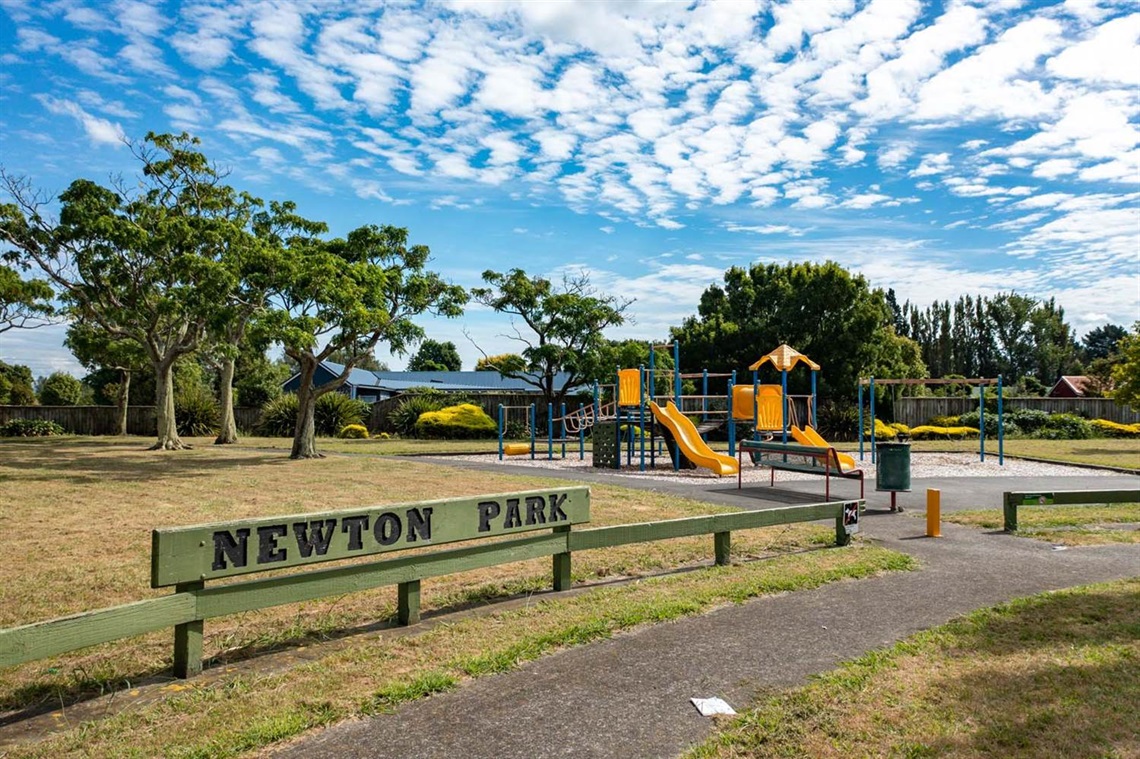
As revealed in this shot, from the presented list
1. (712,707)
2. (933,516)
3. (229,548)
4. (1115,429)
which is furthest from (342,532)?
(1115,429)

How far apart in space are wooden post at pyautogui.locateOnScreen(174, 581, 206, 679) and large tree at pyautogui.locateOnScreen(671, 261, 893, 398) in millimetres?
32057

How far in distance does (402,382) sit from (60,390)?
19.6 meters

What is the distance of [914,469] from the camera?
19.4m

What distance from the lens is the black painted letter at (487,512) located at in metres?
6.06

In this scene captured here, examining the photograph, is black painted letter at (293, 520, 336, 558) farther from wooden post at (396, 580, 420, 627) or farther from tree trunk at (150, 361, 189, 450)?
tree trunk at (150, 361, 189, 450)

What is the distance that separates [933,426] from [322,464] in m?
25.7

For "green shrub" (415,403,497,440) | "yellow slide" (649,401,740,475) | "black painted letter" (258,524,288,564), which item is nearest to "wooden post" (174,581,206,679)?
"black painted letter" (258,524,288,564)

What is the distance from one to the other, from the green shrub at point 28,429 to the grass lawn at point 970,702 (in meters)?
39.1

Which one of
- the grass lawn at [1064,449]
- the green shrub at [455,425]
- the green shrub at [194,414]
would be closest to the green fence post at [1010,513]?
the grass lawn at [1064,449]

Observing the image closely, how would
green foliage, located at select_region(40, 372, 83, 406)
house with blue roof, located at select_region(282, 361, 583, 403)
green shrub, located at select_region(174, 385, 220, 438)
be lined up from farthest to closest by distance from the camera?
house with blue roof, located at select_region(282, 361, 583, 403) → green foliage, located at select_region(40, 372, 83, 406) → green shrub, located at select_region(174, 385, 220, 438)

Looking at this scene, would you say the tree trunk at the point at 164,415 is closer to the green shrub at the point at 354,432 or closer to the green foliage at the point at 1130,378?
the green shrub at the point at 354,432

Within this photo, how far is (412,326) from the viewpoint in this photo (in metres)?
22.1

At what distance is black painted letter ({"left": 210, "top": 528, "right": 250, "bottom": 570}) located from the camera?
4.66 m

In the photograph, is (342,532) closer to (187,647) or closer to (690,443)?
(187,647)
